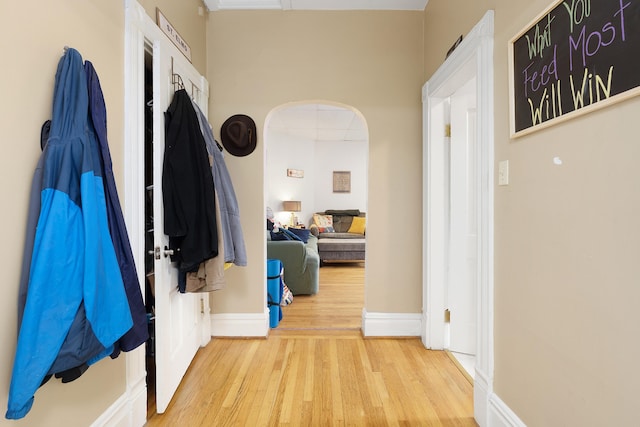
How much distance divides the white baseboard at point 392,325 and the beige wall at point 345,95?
57mm

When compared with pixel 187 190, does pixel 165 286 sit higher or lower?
lower

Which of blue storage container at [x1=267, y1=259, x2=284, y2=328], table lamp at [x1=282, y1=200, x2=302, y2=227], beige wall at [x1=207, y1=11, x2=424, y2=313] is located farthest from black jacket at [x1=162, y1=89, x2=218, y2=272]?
table lamp at [x1=282, y1=200, x2=302, y2=227]

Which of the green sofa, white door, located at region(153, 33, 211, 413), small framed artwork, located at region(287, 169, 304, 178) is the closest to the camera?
white door, located at region(153, 33, 211, 413)

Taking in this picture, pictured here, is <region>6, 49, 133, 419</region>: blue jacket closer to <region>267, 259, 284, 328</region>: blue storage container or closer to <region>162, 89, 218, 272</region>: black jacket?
<region>162, 89, 218, 272</region>: black jacket

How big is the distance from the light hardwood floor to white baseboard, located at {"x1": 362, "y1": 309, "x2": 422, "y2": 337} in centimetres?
Result: 6

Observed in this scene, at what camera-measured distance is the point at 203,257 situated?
5.38 ft

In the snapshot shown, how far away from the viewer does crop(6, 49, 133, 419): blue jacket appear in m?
0.87

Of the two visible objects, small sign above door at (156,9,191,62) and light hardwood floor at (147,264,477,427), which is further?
small sign above door at (156,9,191,62)

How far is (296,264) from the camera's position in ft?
11.7

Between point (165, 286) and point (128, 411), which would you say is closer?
point (128, 411)

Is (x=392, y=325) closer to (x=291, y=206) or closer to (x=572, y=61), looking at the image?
(x=572, y=61)

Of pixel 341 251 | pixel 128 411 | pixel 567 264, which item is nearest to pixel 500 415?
pixel 567 264

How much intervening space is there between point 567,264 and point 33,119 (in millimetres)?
1848

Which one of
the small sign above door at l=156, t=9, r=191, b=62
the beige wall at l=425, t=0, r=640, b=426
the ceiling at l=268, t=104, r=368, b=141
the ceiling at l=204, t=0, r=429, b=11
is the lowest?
the beige wall at l=425, t=0, r=640, b=426
